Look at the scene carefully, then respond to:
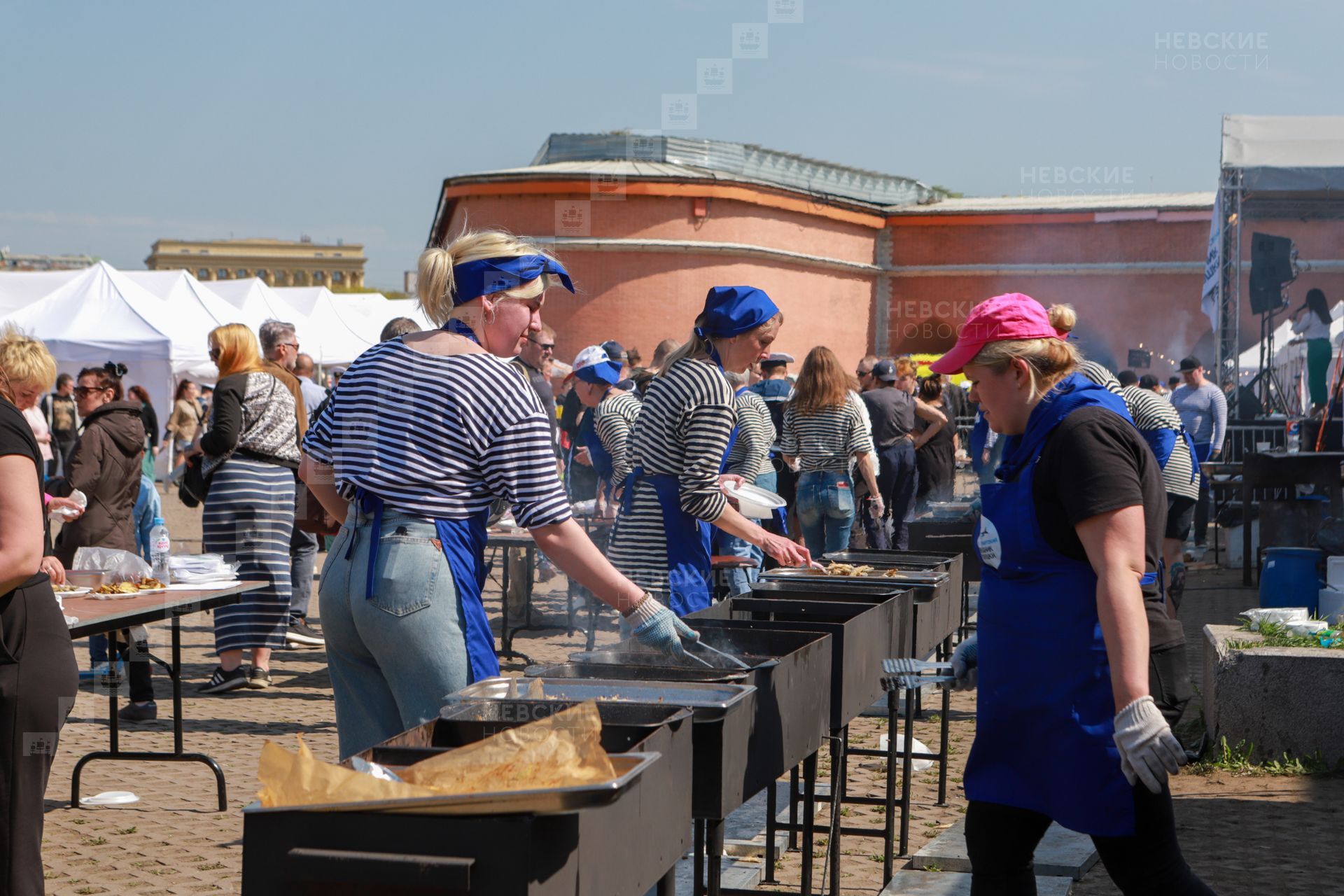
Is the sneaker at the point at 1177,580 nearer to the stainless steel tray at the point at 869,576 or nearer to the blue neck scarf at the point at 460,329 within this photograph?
the stainless steel tray at the point at 869,576

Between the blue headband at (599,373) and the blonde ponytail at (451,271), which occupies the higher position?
the blue headband at (599,373)

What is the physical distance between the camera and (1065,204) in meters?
36.8

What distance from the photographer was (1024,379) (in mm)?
3055

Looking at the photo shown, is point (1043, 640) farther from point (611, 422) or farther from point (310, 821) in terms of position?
point (611, 422)

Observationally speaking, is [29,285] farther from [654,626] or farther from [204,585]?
[654,626]

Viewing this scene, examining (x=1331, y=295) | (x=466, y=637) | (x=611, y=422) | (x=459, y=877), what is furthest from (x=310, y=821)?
(x=1331, y=295)

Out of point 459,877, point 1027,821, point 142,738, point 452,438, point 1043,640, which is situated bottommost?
point 142,738

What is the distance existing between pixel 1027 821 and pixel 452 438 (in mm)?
1513

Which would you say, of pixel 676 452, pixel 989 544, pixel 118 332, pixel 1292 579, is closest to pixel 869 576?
pixel 676 452

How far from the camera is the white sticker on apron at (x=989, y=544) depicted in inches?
118

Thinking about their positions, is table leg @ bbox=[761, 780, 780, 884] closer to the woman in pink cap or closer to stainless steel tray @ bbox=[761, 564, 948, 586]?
stainless steel tray @ bbox=[761, 564, 948, 586]

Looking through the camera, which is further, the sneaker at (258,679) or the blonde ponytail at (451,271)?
the sneaker at (258,679)

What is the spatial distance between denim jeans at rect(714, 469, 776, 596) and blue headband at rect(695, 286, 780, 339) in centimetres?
100

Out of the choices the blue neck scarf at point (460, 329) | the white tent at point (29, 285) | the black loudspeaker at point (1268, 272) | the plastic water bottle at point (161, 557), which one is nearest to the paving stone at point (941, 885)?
the blue neck scarf at point (460, 329)
